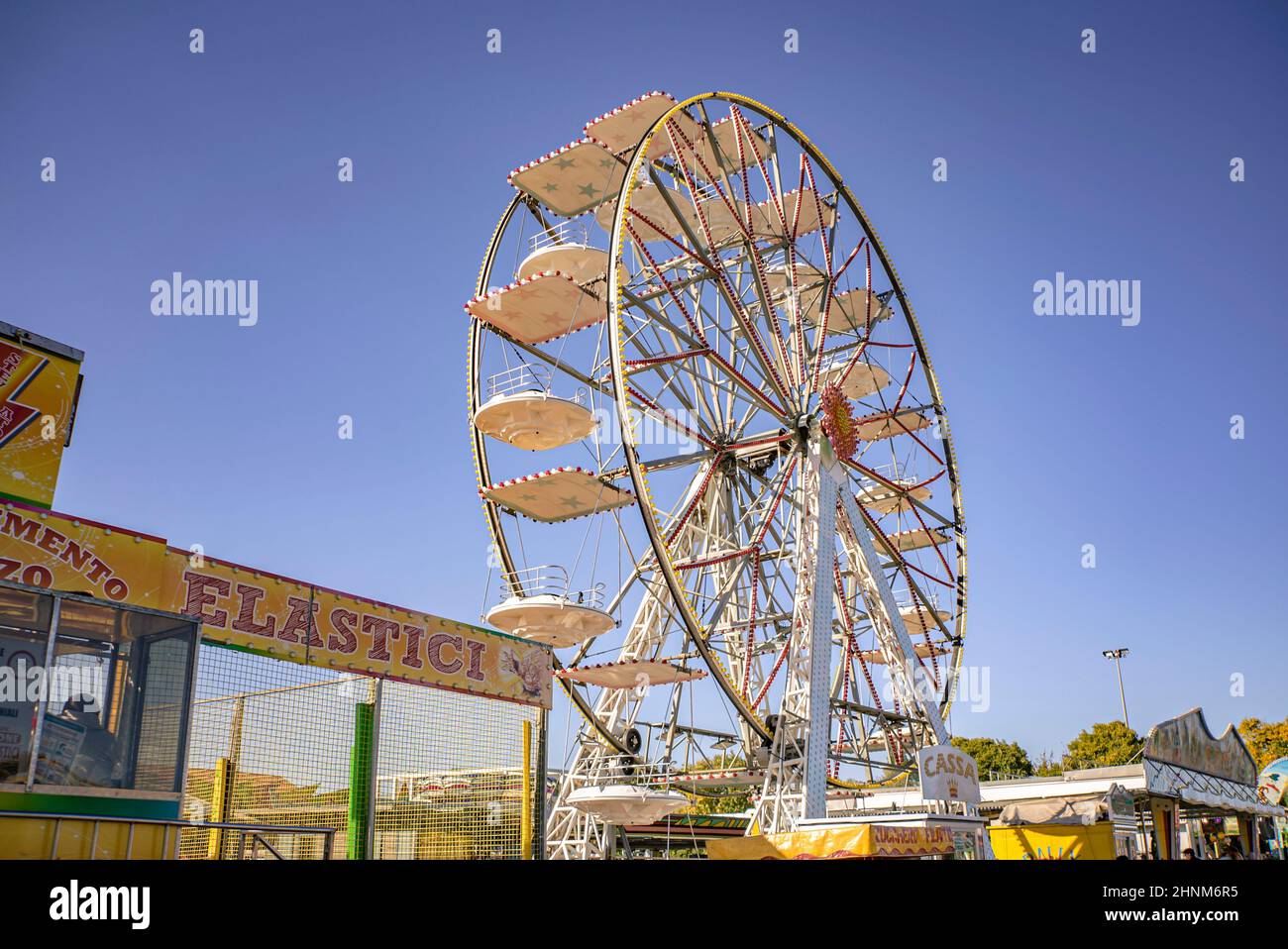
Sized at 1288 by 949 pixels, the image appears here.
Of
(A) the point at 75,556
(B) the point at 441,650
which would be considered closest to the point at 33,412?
(A) the point at 75,556

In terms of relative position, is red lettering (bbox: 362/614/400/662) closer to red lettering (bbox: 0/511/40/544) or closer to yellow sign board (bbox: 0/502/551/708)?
yellow sign board (bbox: 0/502/551/708)

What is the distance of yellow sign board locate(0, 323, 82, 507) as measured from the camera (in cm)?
694

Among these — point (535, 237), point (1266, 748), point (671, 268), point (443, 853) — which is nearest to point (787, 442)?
point (671, 268)

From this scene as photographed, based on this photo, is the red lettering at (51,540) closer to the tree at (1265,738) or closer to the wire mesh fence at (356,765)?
the wire mesh fence at (356,765)

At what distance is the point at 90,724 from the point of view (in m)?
4.89

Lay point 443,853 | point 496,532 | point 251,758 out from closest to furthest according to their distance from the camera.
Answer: point 251,758 → point 443,853 → point 496,532

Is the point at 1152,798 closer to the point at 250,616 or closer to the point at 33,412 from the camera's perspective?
the point at 250,616

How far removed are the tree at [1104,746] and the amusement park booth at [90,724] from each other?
51139mm

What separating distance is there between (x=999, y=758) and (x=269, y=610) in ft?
168

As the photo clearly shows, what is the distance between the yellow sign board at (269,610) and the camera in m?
6.66

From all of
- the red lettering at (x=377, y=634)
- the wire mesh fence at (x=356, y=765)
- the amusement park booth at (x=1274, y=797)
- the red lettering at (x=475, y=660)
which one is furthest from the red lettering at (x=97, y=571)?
the amusement park booth at (x=1274, y=797)
